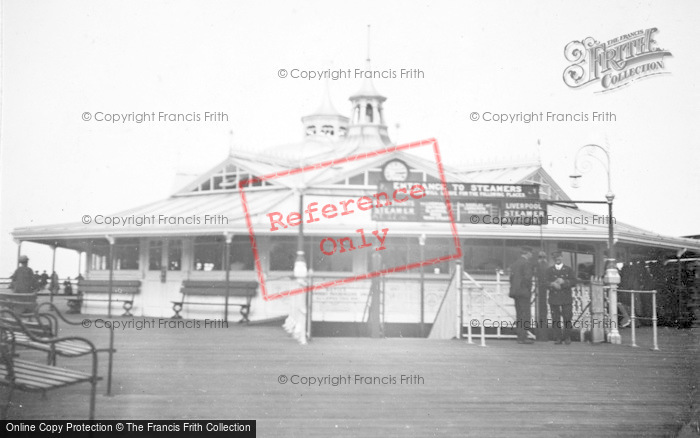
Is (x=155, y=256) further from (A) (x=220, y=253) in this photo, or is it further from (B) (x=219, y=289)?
(B) (x=219, y=289)

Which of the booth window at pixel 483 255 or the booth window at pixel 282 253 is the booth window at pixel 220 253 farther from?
the booth window at pixel 483 255

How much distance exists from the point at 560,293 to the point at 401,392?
496 centimetres

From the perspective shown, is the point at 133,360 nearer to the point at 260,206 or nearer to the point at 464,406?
the point at 464,406

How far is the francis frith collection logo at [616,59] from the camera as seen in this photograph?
7.89 metres

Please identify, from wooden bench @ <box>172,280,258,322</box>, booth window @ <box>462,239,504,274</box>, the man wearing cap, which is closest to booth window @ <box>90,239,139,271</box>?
wooden bench @ <box>172,280,258,322</box>

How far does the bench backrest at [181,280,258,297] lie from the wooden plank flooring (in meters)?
6.78

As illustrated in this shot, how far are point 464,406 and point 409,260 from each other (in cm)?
1070

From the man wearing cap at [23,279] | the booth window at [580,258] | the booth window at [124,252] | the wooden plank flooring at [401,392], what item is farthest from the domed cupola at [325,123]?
the wooden plank flooring at [401,392]

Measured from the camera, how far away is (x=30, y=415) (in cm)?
545

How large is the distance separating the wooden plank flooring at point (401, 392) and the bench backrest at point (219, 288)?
22.2ft

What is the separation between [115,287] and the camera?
679 inches

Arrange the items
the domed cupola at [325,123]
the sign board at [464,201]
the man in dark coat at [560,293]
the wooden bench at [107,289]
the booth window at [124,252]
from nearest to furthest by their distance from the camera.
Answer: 1. the sign board at [464,201]
2. the man in dark coat at [560,293]
3. the wooden bench at [107,289]
4. the booth window at [124,252]
5. the domed cupola at [325,123]

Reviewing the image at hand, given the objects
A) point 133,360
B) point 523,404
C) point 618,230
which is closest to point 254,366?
point 133,360

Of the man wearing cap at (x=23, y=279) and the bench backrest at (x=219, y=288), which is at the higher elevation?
the man wearing cap at (x=23, y=279)
